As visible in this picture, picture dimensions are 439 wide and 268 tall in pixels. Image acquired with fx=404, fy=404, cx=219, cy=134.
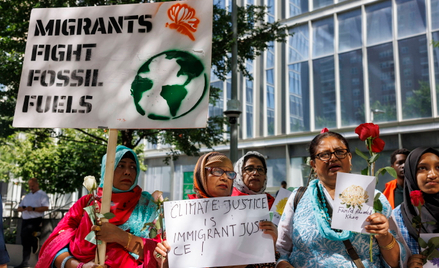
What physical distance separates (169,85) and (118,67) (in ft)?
1.36

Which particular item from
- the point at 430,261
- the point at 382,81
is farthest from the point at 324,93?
the point at 430,261

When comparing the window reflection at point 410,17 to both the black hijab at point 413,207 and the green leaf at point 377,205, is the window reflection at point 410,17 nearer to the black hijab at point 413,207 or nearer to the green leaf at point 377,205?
the black hijab at point 413,207

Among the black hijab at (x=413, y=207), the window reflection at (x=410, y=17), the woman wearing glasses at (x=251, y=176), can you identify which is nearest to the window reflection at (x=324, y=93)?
the window reflection at (x=410, y=17)

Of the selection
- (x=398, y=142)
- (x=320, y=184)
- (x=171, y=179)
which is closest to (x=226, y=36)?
(x=320, y=184)

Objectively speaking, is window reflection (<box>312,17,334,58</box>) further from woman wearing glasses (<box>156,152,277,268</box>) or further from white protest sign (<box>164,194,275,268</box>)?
white protest sign (<box>164,194,275,268</box>)

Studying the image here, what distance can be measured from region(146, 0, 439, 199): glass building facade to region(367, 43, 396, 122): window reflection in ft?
0.12

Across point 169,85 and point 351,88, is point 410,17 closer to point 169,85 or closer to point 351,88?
point 351,88

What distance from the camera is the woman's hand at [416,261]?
2.42 meters

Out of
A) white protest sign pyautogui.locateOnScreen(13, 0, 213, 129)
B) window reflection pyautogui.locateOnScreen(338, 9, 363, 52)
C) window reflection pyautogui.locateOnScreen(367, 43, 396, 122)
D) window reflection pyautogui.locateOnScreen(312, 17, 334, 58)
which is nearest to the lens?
white protest sign pyautogui.locateOnScreen(13, 0, 213, 129)

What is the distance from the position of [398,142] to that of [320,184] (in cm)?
1335

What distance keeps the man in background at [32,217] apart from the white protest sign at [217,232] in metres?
8.00

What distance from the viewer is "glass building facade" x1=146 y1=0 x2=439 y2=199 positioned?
1412 centimetres

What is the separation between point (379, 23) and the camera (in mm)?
15180

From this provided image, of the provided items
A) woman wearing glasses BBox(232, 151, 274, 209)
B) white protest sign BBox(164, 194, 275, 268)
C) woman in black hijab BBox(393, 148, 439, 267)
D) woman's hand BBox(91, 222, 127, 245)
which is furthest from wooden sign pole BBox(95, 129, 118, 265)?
woman in black hijab BBox(393, 148, 439, 267)
